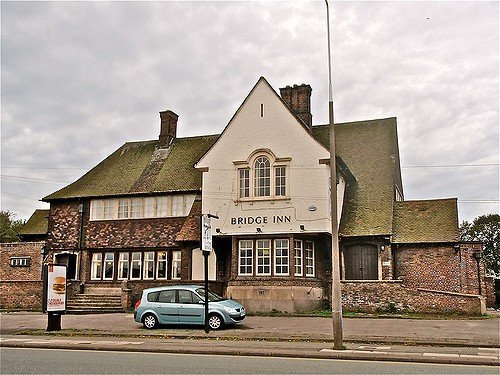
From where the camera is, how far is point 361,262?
28.7m

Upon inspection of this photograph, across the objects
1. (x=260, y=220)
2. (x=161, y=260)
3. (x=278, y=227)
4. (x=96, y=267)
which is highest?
(x=260, y=220)

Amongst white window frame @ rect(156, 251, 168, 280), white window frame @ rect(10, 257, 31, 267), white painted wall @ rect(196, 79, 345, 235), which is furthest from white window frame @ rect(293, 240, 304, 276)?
white window frame @ rect(10, 257, 31, 267)

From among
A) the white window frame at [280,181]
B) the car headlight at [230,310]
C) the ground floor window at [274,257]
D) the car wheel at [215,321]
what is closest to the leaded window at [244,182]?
the white window frame at [280,181]

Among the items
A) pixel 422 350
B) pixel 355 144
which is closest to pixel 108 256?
pixel 355 144

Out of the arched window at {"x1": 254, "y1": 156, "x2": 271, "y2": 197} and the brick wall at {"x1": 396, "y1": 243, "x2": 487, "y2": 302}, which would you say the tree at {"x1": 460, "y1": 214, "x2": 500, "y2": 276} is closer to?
the brick wall at {"x1": 396, "y1": 243, "x2": 487, "y2": 302}

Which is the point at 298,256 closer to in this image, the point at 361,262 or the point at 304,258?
the point at 304,258

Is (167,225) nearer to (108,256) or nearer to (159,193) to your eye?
(159,193)

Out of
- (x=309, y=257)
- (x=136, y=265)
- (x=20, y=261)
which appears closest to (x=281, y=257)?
(x=309, y=257)

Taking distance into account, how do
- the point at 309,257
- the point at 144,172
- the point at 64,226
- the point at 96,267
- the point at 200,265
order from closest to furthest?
the point at 309,257 → the point at 200,265 → the point at 96,267 → the point at 64,226 → the point at 144,172

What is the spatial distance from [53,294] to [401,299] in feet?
48.9

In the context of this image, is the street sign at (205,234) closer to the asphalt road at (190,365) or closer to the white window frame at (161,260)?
the asphalt road at (190,365)

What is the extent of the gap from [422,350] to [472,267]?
13.7 m

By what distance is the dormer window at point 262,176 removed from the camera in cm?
2806

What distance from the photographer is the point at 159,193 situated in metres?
32.2
